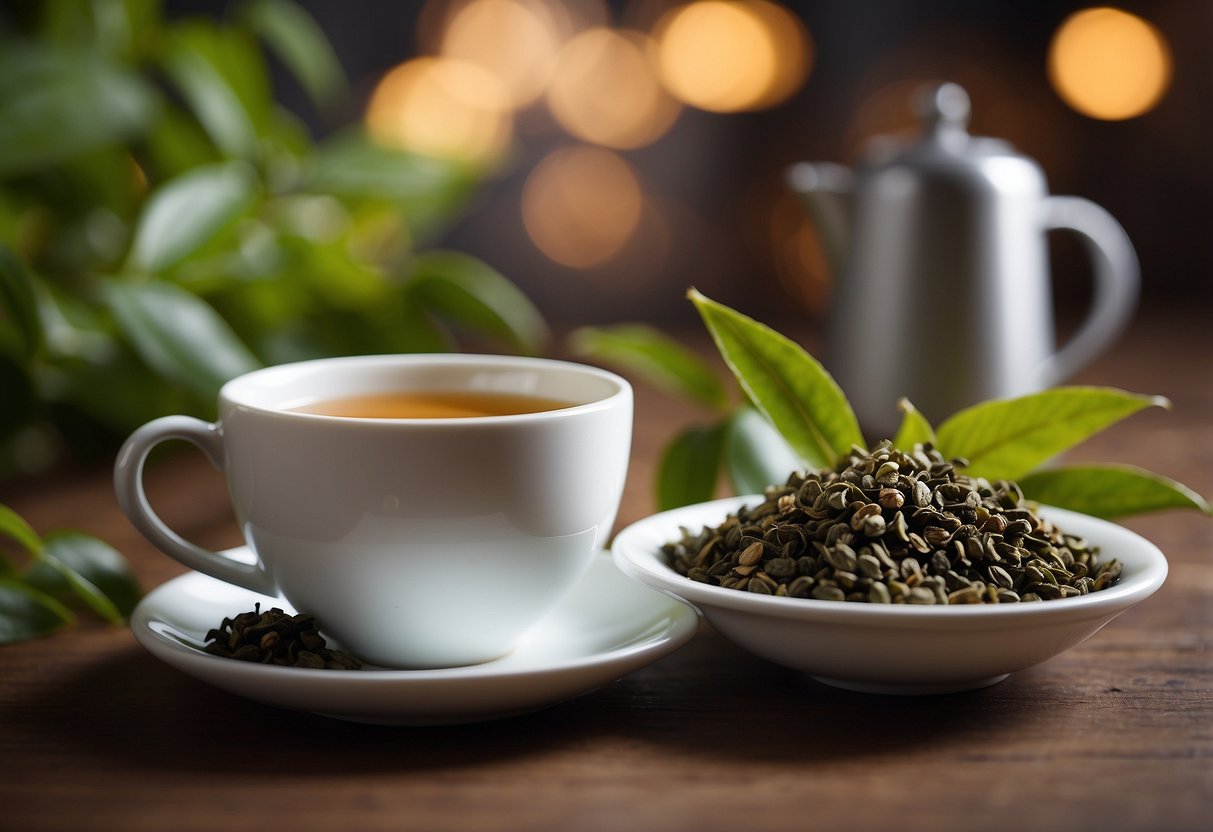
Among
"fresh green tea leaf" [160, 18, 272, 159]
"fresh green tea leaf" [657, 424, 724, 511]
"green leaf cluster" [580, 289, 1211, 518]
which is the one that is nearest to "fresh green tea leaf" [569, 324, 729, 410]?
"fresh green tea leaf" [657, 424, 724, 511]

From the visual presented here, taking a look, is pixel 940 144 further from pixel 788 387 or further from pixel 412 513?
pixel 412 513

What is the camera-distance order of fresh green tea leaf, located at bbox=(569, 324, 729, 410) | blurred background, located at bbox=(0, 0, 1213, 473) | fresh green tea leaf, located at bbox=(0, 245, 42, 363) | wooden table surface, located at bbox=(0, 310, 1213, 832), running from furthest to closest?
1. blurred background, located at bbox=(0, 0, 1213, 473)
2. fresh green tea leaf, located at bbox=(569, 324, 729, 410)
3. fresh green tea leaf, located at bbox=(0, 245, 42, 363)
4. wooden table surface, located at bbox=(0, 310, 1213, 832)

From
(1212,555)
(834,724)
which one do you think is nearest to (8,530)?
(834,724)

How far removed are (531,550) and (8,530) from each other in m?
0.26

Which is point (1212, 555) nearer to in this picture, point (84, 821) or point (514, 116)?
point (84, 821)

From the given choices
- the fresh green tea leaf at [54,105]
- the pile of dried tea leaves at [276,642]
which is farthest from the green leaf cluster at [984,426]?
the fresh green tea leaf at [54,105]

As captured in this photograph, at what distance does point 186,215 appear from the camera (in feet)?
2.86

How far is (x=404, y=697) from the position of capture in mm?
451

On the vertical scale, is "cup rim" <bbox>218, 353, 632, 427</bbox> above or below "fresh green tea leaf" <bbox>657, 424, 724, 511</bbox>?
above

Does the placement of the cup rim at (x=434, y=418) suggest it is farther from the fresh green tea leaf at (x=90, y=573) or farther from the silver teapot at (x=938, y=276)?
the silver teapot at (x=938, y=276)

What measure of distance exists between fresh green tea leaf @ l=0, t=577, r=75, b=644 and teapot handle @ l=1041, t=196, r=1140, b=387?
71 centimetres

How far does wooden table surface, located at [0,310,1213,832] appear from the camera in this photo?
1.36 ft

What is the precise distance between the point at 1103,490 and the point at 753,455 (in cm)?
19

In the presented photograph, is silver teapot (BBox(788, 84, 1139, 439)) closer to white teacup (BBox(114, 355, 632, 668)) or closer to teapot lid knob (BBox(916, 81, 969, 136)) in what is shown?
teapot lid knob (BBox(916, 81, 969, 136))
